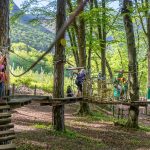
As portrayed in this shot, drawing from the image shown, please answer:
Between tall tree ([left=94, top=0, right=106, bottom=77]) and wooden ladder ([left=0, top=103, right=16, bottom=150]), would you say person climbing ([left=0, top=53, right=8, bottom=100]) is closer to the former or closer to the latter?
wooden ladder ([left=0, top=103, right=16, bottom=150])

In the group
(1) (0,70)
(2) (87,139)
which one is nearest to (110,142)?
(2) (87,139)

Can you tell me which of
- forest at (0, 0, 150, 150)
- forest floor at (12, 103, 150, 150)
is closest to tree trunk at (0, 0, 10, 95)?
forest at (0, 0, 150, 150)

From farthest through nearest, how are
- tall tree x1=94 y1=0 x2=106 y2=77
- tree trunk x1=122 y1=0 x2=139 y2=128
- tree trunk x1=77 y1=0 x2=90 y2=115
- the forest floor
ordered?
tree trunk x1=77 y1=0 x2=90 y2=115, tall tree x1=94 y1=0 x2=106 y2=77, tree trunk x1=122 y1=0 x2=139 y2=128, the forest floor

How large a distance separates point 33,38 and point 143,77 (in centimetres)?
5390

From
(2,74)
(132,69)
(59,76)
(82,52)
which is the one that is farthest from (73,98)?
(82,52)

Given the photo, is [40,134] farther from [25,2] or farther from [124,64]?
[124,64]

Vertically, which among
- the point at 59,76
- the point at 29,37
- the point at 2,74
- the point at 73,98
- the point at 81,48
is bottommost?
the point at 73,98

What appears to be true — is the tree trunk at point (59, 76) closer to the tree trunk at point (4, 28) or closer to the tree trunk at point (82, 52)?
the tree trunk at point (4, 28)

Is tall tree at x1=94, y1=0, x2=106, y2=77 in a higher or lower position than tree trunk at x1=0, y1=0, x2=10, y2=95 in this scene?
higher

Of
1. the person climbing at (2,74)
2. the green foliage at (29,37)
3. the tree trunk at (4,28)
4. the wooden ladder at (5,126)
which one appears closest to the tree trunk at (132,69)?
the tree trunk at (4,28)

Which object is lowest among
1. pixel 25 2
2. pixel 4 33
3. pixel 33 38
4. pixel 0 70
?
pixel 0 70

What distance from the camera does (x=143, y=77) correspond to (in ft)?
158

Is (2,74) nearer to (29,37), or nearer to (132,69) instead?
(132,69)

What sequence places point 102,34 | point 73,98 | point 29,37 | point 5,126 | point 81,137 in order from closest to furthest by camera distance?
point 5,126 → point 73,98 → point 81,137 → point 102,34 → point 29,37
